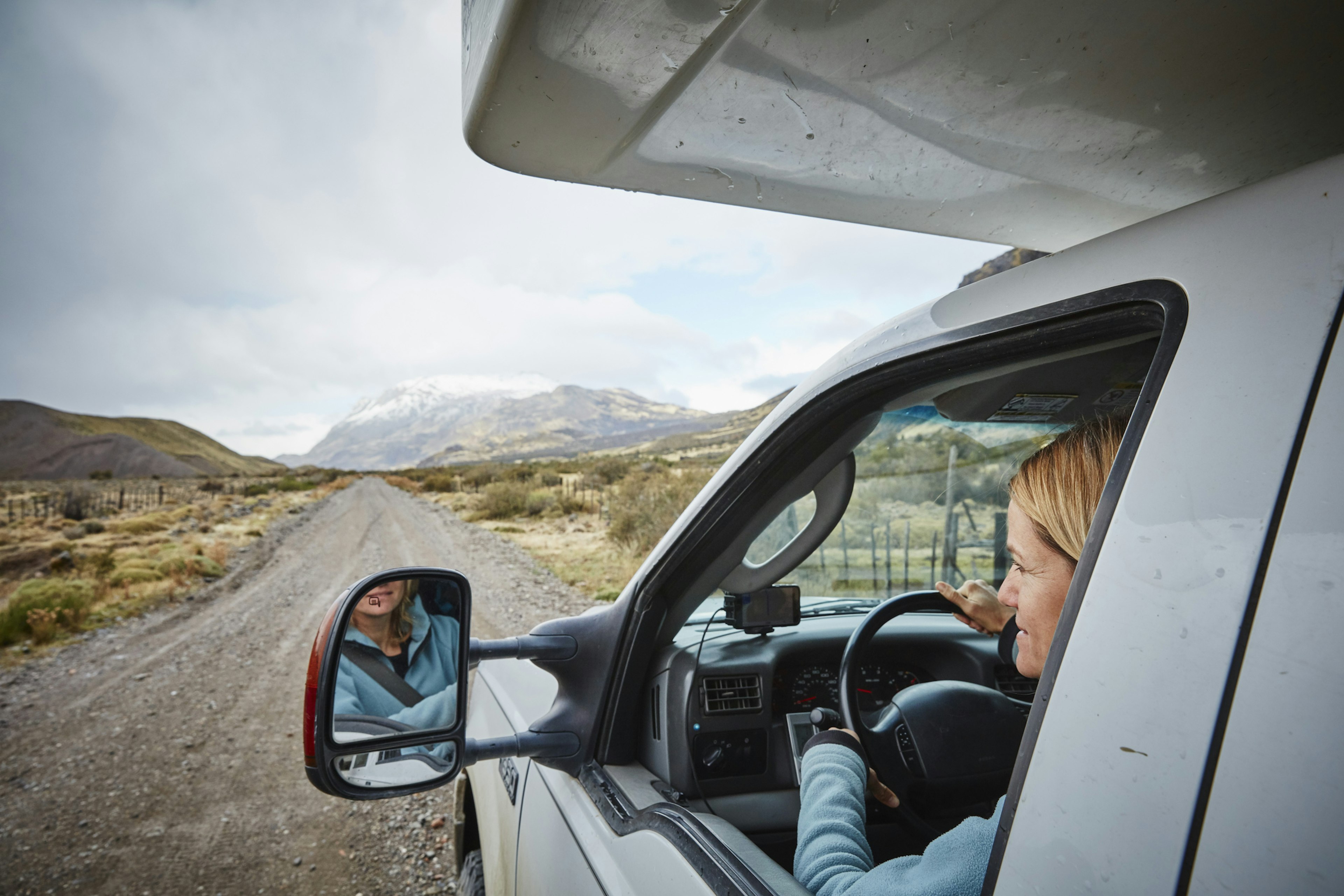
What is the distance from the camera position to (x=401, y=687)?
1.45 metres

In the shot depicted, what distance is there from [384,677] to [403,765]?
205 millimetres

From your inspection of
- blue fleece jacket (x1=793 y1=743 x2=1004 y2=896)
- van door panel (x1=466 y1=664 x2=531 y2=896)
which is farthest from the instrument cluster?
van door panel (x1=466 y1=664 x2=531 y2=896)

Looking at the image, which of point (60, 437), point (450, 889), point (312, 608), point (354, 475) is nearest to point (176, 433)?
point (60, 437)

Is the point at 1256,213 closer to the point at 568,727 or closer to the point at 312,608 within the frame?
the point at 568,727

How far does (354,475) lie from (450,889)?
229ft

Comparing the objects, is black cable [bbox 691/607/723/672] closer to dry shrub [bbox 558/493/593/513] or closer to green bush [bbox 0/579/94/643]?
green bush [bbox 0/579/94/643]

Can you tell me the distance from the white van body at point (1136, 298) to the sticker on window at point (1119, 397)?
0.31 meters

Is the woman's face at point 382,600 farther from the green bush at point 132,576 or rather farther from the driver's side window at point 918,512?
the green bush at point 132,576

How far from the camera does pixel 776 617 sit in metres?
1.88

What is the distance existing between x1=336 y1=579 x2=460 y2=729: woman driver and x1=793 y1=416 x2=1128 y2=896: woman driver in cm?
80

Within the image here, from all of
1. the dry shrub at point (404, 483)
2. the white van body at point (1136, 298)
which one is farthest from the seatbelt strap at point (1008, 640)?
the dry shrub at point (404, 483)

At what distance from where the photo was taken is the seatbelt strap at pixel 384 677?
1.40 metres

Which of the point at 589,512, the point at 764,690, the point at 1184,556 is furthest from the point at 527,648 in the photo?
the point at 589,512

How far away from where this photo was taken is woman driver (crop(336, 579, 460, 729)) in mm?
1383
